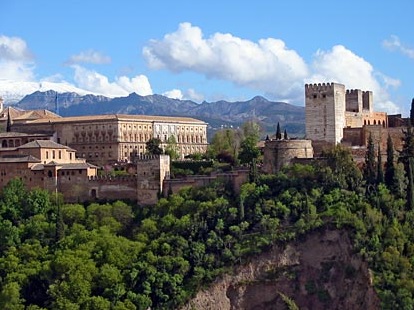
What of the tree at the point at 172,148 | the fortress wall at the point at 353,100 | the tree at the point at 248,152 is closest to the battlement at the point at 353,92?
the fortress wall at the point at 353,100

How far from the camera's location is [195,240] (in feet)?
185

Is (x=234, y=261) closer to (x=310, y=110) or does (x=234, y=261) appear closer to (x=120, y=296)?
(x=120, y=296)

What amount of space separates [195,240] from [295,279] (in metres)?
6.13

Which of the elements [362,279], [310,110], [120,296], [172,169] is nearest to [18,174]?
[172,169]

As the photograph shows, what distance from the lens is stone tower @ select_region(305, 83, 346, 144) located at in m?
61.8

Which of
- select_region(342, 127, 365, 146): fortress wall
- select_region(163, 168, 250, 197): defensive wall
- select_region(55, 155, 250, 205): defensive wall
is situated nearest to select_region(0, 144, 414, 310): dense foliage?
select_region(163, 168, 250, 197): defensive wall

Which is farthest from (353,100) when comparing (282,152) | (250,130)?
(250,130)

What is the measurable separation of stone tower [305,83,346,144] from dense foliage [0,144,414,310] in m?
4.49

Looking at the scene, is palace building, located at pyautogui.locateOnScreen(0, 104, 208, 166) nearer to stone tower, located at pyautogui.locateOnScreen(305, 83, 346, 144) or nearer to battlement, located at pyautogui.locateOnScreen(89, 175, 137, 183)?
battlement, located at pyautogui.locateOnScreen(89, 175, 137, 183)

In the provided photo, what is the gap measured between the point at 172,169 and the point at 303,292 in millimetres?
14892

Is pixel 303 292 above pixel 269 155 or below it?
below

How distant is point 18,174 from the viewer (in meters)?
65.1

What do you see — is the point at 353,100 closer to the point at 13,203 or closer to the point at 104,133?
the point at 104,133

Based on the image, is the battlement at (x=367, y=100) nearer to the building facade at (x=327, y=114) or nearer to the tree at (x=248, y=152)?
the building facade at (x=327, y=114)
